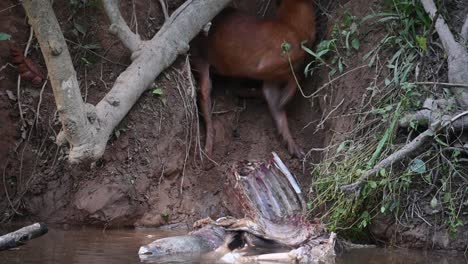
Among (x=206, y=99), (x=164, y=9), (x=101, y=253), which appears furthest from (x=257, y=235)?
(x=164, y=9)

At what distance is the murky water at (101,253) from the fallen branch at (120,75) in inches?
20.9

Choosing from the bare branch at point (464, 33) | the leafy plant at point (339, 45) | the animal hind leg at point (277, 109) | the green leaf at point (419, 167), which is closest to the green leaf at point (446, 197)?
the green leaf at point (419, 167)

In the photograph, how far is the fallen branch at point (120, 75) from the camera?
4852 mm

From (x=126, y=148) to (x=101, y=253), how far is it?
53.4 inches

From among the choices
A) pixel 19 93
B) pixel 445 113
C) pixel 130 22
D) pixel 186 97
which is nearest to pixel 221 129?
pixel 186 97

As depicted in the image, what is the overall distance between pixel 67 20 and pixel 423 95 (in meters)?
2.73

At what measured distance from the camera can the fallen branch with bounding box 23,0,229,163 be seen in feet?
15.9

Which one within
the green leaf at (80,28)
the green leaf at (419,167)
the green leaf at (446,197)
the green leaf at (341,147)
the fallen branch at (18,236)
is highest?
the green leaf at (80,28)

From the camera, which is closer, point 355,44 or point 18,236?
point 18,236

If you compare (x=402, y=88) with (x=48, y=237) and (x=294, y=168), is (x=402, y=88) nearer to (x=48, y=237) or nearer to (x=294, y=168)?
(x=294, y=168)

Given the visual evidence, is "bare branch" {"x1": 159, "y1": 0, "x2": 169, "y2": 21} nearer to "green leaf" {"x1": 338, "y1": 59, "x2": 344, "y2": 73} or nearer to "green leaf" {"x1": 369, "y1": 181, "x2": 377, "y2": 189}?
"green leaf" {"x1": 338, "y1": 59, "x2": 344, "y2": 73}

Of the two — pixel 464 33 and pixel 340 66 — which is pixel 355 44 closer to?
pixel 340 66

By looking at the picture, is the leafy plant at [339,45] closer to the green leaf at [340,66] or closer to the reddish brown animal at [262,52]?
the green leaf at [340,66]

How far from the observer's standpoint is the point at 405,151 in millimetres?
5035
